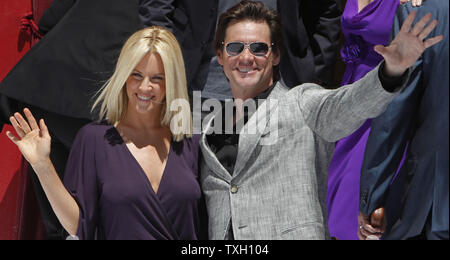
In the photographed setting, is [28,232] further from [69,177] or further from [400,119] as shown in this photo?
[400,119]

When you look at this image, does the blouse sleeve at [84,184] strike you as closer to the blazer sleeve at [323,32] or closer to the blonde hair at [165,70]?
the blonde hair at [165,70]

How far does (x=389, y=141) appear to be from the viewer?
245 cm

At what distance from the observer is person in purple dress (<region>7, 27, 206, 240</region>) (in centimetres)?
260

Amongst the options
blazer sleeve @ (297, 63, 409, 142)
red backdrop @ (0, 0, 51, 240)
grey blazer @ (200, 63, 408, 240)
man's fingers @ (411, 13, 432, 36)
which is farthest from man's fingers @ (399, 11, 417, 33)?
red backdrop @ (0, 0, 51, 240)

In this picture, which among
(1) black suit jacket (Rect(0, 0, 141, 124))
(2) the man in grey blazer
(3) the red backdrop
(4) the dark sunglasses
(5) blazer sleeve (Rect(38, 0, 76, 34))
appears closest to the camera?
(2) the man in grey blazer

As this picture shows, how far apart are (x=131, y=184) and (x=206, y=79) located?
0.90 metres

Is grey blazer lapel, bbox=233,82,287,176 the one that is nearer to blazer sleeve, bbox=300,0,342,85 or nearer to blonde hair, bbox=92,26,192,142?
blonde hair, bbox=92,26,192,142

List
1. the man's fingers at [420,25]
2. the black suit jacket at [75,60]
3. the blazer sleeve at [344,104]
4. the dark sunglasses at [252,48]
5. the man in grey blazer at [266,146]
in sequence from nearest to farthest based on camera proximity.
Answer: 1. the man's fingers at [420,25]
2. the blazer sleeve at [344,104]
3. the man in grey blazer at [266,146]
4. the dark sunglasses at [252,48]
5. the black suit jacket at [75,60]

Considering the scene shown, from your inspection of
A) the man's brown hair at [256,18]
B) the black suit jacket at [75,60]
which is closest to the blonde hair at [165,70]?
the man's brown hair at [256,18]

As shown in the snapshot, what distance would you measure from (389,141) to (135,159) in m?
0.96

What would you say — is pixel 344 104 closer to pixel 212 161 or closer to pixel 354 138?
pixel 212 161

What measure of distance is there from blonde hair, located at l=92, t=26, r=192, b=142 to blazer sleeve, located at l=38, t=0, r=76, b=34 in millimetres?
820

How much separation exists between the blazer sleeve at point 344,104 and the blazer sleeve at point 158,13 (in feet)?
3.22

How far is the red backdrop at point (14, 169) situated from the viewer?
3.59 m
